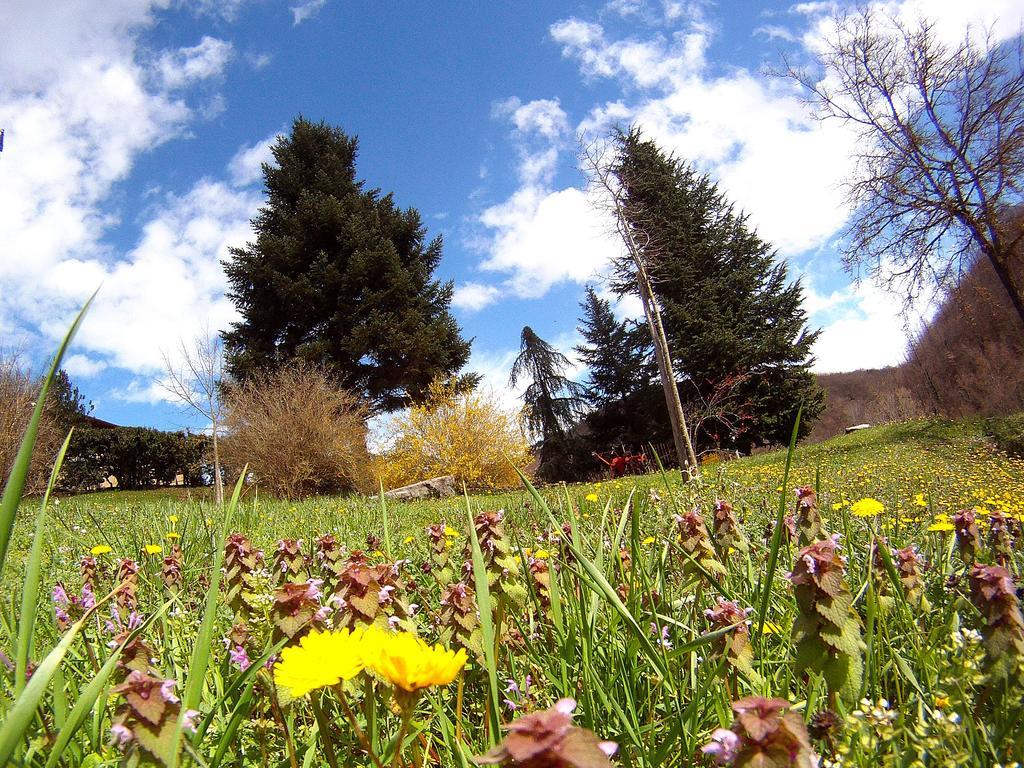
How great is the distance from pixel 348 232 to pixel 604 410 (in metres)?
13.1

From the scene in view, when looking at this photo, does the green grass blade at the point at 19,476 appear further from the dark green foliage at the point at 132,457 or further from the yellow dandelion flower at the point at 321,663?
the dark green foliage at the point at 132,457

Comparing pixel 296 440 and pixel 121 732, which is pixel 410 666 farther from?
pixel 296 440

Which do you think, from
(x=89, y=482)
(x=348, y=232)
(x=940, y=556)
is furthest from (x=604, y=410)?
(x=940, y=556)

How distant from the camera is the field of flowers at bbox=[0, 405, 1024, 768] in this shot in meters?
0.59

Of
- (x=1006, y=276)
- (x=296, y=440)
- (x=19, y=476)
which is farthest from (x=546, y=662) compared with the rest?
(x=1006, y=276)

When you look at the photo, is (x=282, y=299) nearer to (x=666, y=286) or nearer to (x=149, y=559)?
(x=666, y=286)

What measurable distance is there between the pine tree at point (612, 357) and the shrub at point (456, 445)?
8263 mm

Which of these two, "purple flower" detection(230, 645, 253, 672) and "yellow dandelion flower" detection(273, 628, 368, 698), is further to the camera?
"purple flower" detection(230, 645, 253, 672)

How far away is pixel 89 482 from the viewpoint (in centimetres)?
2338

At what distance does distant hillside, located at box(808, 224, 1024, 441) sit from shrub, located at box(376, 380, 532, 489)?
14.4m

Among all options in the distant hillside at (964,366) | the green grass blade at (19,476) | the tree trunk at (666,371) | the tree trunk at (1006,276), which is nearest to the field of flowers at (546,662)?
the green grass blade at (19,476)

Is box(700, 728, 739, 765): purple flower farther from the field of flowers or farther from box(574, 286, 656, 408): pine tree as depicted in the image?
box(574, 286, 656, 408): pine tree

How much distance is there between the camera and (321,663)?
0.62m

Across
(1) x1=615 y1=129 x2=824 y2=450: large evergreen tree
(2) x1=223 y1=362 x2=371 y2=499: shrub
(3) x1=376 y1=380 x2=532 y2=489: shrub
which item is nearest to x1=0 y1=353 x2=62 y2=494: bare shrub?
(2) x1=223 y1=362 x2=371 y2=499: shrub
